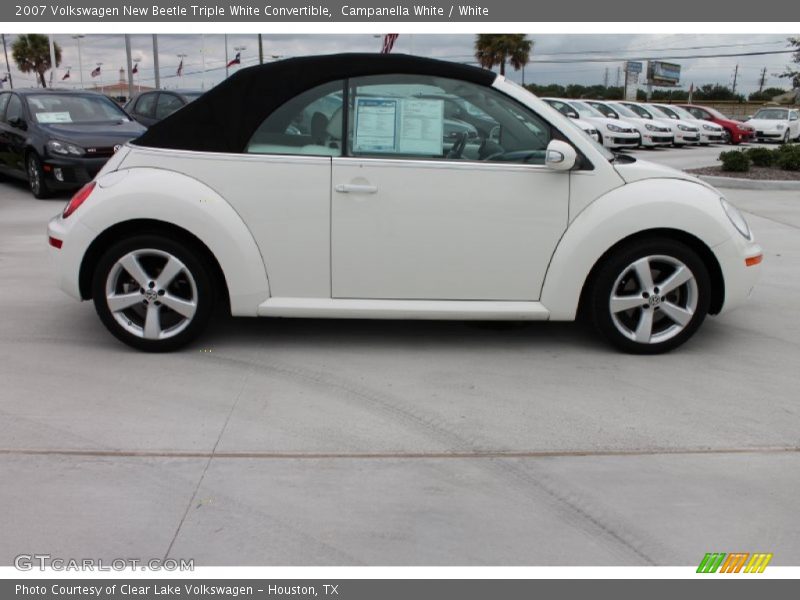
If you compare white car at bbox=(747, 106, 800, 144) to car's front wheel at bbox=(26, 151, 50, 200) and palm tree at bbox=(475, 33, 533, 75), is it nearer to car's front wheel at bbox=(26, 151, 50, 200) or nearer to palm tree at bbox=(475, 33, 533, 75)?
palm tree at bbox=(475, 33, 533, 75)

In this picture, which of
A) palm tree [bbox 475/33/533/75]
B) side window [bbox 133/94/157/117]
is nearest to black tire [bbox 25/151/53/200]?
side window [bbox 133/94/157/117]

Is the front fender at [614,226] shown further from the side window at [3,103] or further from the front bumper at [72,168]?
the side window at [3,103]

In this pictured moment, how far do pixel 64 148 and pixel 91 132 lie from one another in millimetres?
511

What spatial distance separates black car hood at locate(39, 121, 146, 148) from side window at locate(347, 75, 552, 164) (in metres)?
7.46

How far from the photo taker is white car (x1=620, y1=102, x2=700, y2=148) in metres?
27.0

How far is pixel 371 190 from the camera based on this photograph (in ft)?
15.0

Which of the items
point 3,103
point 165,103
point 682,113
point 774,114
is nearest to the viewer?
point 3,103

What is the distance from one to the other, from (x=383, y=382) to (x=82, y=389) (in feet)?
5.43

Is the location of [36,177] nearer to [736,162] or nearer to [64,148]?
[64,148]

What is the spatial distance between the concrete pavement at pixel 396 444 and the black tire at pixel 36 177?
20.1ft

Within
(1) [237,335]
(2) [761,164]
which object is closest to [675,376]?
(1) [237,335]

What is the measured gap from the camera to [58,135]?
10906mm

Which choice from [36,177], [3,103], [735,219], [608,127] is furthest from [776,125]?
[735,219]

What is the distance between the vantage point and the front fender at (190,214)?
4590mm
